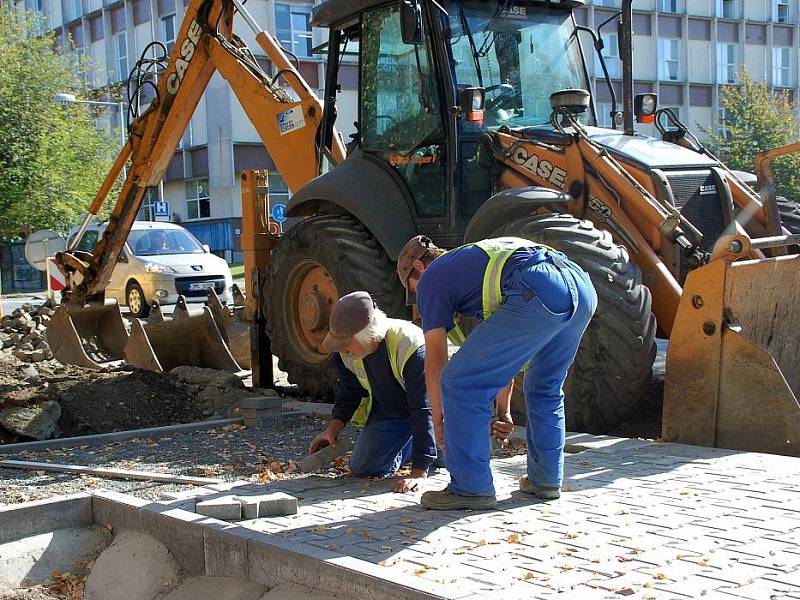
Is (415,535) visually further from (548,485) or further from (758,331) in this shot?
(758,331)

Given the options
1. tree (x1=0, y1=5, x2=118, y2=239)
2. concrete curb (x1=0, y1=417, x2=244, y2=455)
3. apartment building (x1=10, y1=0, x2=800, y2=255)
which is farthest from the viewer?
apartment building (x1=10, y1=0, x2=800, y2=255)

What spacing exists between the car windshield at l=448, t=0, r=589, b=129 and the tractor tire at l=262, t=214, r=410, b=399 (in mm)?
1484

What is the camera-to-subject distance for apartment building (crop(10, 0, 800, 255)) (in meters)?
39.8

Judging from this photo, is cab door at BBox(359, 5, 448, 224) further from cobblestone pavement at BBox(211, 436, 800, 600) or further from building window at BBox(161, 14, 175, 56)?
building window at BBox(161, 14, 175, 56)

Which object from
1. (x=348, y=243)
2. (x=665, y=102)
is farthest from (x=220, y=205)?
(x=348, y=243)

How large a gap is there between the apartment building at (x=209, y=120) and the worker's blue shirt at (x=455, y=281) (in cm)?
3095

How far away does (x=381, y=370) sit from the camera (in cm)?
607

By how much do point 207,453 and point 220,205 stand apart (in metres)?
34.0

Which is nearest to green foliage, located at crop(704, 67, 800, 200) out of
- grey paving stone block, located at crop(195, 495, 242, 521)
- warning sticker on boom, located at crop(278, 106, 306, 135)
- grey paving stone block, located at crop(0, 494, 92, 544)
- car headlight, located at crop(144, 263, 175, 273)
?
car headlight, located at crop(144, 263, 175, 273)

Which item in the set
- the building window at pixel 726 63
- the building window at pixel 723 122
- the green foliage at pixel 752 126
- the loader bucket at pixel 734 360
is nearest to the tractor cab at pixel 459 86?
the loader bucket at pixel 734 360

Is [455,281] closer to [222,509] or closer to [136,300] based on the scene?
[222,509]

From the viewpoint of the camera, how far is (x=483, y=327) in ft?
17.0

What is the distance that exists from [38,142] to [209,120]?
882 centimetres

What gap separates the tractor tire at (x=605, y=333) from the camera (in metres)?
6.98
